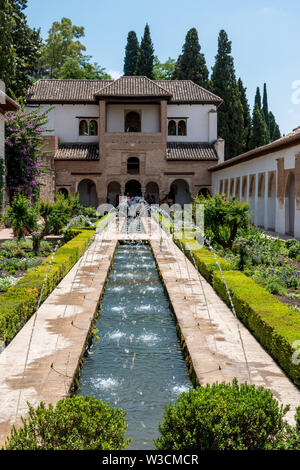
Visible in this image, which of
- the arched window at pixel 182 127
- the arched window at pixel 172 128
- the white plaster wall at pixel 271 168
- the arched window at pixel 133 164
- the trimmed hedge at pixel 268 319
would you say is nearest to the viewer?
the trimmed hedge at pixel 268 319

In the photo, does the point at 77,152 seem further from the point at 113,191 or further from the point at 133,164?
the point at 133,164

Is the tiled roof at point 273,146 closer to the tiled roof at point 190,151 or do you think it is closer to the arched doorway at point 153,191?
the tiled roof at point 190,151

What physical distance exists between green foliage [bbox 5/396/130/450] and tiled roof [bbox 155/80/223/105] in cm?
3090

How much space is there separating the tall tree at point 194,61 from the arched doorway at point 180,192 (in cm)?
806

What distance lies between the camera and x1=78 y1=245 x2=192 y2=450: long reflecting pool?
411 cm

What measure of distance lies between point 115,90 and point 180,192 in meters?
8.00

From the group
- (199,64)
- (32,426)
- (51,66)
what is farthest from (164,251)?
(51,66)

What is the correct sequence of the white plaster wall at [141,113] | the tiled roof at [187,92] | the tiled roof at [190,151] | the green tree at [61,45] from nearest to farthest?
the tiled roof at [190,151] → the white plaster wall at [141,113] → the tiled roof at [187,92] → the green tree at [61,45]

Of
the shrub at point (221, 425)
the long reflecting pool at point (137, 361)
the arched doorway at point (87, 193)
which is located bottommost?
the long reflecting pool at point (137, 361)

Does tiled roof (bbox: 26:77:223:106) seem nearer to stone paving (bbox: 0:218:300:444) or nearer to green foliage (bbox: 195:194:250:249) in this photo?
green foliage (bbox: 195:194:250:249)

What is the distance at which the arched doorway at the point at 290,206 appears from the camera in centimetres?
1711

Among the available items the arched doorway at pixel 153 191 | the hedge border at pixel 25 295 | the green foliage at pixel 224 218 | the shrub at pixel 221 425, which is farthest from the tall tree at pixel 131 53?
the shrub at pixel 221 425

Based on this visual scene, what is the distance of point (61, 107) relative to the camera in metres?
32.2

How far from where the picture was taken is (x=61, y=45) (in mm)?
43562
